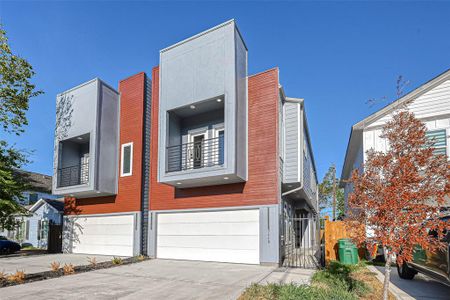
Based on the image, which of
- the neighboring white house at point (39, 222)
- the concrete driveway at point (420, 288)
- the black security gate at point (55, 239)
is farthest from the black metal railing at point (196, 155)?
the neighboring white house at point (39, 222)

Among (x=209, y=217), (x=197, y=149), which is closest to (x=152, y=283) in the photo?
Result: (x=209, y=217)

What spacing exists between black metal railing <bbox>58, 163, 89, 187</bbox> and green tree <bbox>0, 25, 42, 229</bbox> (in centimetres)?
222

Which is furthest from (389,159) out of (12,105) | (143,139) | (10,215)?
(10,215)

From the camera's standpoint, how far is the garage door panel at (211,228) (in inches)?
500

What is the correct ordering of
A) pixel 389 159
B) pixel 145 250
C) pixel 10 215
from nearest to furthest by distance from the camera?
pixel 389 159, pixel 145 250, pixel 10 215

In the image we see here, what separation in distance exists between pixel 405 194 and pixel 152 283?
7.14 m

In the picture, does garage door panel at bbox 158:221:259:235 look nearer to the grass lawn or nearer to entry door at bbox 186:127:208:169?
entry door at bbox 186:127:208:169

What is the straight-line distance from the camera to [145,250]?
51.2 ft

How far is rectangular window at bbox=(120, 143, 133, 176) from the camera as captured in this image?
54.7 ft

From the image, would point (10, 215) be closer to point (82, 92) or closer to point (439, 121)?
point (82, 92)

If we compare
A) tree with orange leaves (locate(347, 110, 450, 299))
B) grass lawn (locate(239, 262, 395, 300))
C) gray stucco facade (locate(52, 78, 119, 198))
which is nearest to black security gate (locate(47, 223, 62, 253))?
gray stucco facade (locate(52, 78, 119, 198))

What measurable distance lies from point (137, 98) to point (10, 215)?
34.7ft

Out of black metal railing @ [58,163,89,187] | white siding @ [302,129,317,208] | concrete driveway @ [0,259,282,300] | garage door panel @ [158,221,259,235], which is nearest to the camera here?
concrete driveway @ [0,259,282,300]

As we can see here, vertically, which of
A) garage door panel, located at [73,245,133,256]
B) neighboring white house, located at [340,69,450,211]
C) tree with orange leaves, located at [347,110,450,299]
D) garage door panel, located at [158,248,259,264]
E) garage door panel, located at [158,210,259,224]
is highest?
neighboring white house, located at [340,69,450,211]
